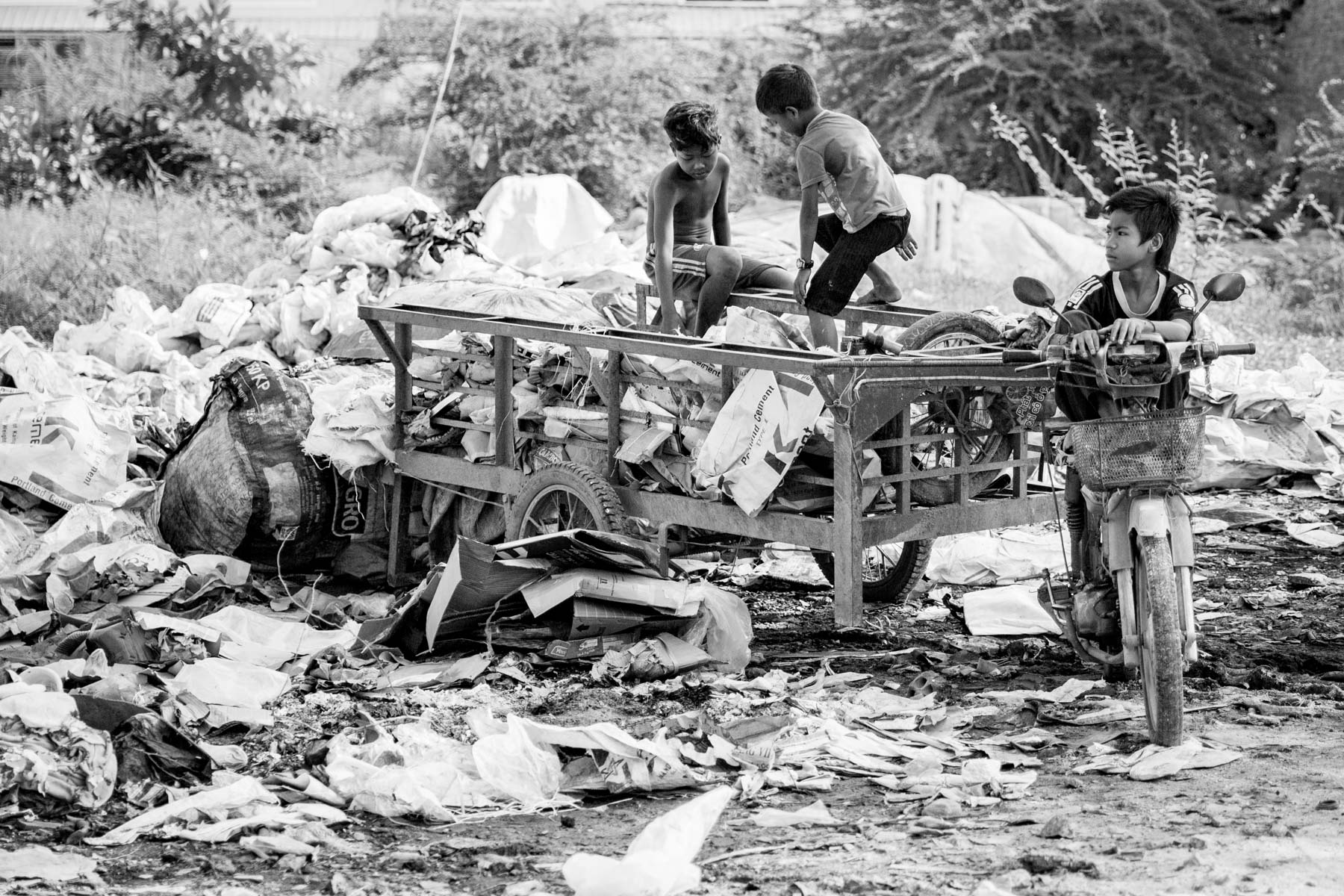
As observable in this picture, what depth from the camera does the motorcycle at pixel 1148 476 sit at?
152 inches

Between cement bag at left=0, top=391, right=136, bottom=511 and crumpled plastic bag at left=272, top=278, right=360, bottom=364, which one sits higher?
crumpled plastic bag at left=272, top=278, right=360, bottom=364

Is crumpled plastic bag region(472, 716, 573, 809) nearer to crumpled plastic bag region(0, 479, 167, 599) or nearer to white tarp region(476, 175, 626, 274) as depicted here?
crumpled plastic bag region(0, 479, 167, 599)

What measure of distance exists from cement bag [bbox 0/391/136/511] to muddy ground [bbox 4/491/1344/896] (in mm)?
2894

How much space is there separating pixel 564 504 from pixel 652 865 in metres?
2.93

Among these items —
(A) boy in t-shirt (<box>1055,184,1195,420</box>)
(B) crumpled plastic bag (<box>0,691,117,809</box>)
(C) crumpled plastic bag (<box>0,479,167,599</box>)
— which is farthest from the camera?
(C) crumpled plastic bag (<box>0,479,167,599</box>)

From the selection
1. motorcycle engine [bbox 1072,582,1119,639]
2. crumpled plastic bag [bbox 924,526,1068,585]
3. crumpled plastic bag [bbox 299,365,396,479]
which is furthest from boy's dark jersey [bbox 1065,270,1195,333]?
crumpled plastic bag [bbox 299,365,396,479]

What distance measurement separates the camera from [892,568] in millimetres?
6109

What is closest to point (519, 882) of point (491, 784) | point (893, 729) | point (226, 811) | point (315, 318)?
point (491, 784)

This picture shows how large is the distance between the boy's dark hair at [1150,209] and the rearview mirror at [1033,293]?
341 millimetres

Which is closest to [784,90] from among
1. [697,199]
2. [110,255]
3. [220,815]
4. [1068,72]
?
[697,199]

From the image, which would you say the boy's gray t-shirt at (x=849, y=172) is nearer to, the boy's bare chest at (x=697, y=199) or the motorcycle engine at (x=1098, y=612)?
the boy's bare chest at (x=697, y=199)

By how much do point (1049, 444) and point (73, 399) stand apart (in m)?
4.94

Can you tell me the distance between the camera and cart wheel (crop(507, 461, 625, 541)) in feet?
18.0

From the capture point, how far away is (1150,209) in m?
4.07
